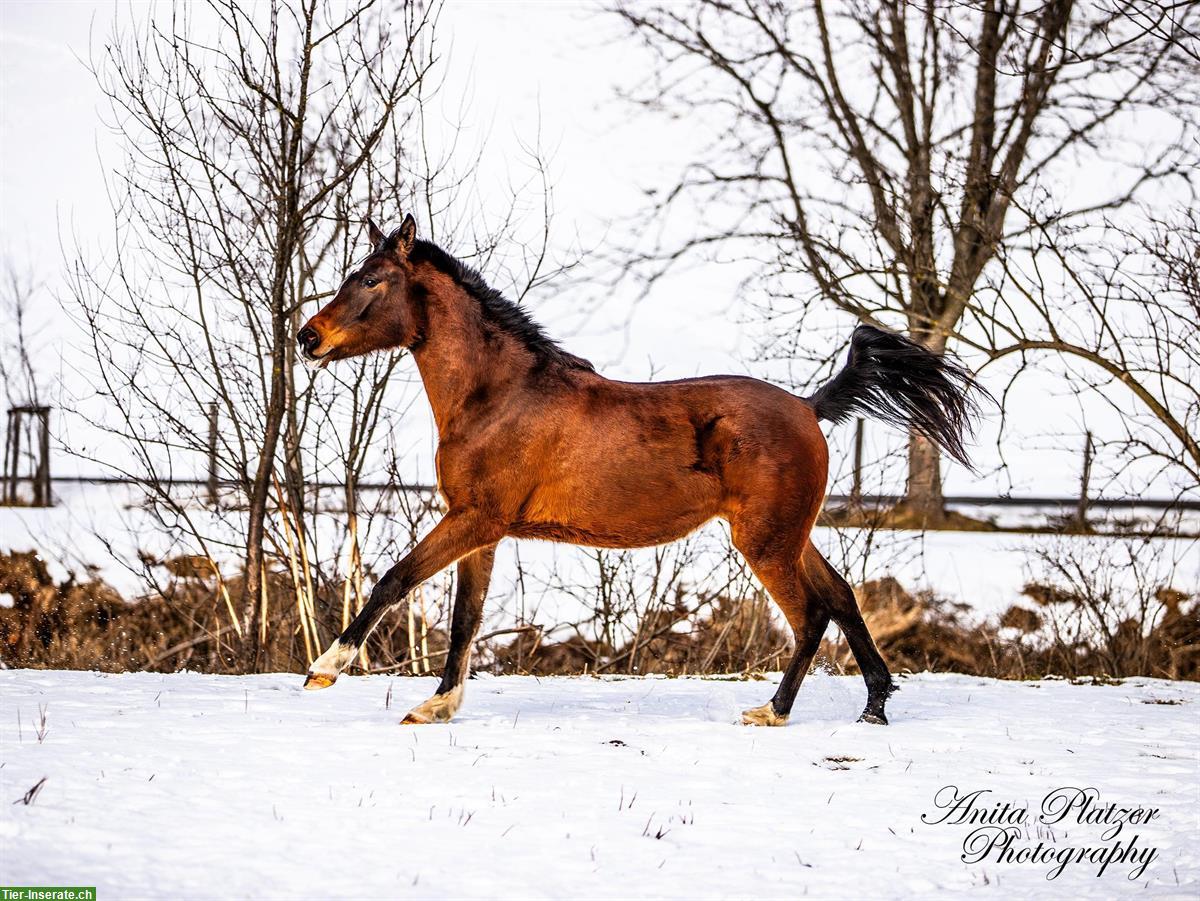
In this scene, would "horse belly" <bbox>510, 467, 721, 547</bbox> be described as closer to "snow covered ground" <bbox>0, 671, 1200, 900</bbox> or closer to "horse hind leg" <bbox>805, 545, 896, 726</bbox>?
"horse hind leg" <bbox>805, 545, 896, 726</bbox>

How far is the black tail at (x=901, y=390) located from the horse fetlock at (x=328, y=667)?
2721 mm

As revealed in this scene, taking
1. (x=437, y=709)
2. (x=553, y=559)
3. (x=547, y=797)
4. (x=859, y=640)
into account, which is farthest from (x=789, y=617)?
(x=553, y=559)

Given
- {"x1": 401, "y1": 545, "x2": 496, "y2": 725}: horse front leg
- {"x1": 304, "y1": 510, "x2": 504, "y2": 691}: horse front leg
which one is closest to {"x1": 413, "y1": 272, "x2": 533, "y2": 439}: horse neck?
{"x1": 304, "y1": 510, "x2": 504, "y2": 691}: horse front leg

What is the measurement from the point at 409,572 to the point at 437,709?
66 cm

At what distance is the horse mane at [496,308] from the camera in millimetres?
5844

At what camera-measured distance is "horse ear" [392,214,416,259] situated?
18.7ft

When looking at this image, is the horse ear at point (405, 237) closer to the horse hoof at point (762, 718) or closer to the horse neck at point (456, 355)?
the horse neck at point (456, 355)

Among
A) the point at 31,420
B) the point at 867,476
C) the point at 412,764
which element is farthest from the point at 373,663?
the point at 31,420

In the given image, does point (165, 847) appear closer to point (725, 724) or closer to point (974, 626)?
point (725, 724)

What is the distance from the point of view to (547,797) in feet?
13.6

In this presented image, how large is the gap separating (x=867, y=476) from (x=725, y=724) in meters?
5.23

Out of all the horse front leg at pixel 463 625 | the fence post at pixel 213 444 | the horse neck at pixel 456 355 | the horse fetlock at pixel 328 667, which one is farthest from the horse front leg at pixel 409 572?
the fence post at pixel 213 444

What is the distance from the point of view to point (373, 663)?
9.70 metres

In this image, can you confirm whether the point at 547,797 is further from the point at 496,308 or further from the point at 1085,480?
the point at 1085,480
